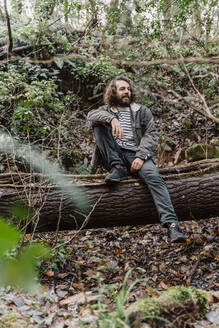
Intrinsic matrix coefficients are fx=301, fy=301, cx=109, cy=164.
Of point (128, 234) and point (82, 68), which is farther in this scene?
point (82, 68)

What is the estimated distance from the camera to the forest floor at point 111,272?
8.22 ft

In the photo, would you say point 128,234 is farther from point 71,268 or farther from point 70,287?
point 70,287

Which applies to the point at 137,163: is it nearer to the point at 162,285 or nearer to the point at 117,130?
the point at 117,130

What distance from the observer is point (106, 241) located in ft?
16.4

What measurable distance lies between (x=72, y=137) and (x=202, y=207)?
13.9 feet

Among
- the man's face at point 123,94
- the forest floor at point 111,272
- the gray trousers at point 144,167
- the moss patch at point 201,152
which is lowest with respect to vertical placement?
the forest floor at point 111,272

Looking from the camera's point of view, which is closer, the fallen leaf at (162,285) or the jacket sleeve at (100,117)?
the fallen leaf at (162,285)

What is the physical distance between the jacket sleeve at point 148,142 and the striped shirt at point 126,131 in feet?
0.66

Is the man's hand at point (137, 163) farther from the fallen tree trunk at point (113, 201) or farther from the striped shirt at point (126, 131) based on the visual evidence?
the striped shirt at point (126, 131)

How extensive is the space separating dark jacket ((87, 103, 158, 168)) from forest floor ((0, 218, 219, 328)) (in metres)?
1.37

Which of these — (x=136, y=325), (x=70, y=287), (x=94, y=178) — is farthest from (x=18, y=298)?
(x=94, y=178)

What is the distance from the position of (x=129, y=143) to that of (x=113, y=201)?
97 centimetres

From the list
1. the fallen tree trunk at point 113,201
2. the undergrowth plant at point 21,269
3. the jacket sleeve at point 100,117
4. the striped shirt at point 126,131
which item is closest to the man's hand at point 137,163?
the fallen tree trunk at point 113,201

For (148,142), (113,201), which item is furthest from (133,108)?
(113,201)
